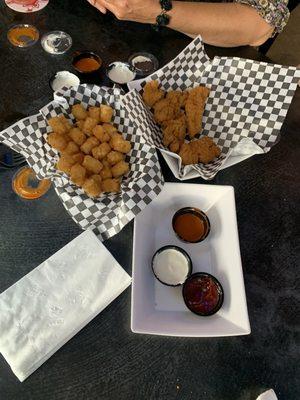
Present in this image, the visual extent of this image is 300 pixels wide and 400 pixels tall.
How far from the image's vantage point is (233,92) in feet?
5.69

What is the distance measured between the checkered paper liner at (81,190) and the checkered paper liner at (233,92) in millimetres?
178

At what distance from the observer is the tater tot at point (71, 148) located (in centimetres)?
151

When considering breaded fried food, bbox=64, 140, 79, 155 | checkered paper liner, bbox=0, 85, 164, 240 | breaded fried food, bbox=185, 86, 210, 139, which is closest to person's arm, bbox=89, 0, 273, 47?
breaded fried food, bbox=185, 86, 210, 139

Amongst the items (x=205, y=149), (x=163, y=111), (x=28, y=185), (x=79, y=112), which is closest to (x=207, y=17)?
(x=163, y=111)

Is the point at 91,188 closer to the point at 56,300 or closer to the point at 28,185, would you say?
the point at 28,185

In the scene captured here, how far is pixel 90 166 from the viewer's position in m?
1.52

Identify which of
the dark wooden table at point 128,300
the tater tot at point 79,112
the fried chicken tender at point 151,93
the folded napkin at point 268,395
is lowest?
the folded napkin at point 268,395

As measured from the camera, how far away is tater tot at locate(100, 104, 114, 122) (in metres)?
1.60

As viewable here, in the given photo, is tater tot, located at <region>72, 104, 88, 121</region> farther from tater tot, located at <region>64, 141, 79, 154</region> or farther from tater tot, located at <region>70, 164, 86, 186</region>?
tater tot, located at <region>70, 164, 86, 186</region>

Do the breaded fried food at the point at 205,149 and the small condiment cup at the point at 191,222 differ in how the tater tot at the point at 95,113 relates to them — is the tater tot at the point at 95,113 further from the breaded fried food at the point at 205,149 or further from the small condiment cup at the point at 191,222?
the small condiment cup at the point at 191,222

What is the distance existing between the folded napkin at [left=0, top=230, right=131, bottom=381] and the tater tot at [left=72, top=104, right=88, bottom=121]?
56cm

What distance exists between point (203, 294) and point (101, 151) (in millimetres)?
735

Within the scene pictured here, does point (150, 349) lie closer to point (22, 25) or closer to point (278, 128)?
point (278, 128)

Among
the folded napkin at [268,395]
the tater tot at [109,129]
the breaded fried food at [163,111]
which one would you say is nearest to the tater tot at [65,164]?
the tater tot at [109,129]
